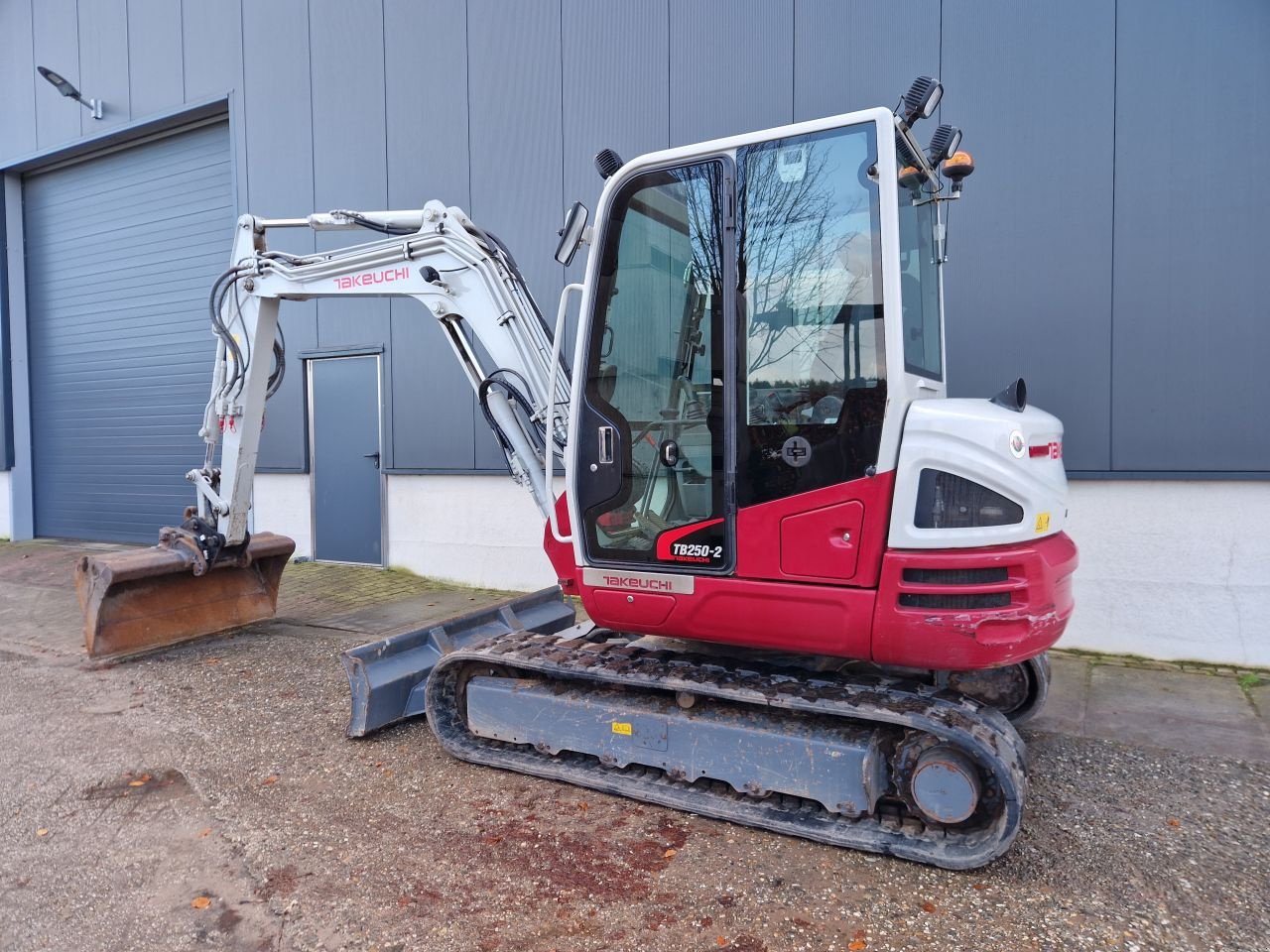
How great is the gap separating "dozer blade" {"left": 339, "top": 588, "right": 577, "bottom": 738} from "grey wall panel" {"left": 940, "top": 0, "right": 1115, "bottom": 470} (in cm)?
398

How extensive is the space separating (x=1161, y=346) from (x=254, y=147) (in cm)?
967

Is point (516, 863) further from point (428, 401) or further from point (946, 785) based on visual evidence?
point (428, 401)

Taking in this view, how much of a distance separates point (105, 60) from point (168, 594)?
9137 millimetres

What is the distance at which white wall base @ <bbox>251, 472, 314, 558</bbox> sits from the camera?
31.4 feet

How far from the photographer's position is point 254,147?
387 inches

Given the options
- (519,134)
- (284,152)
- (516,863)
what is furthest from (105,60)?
(516,863)

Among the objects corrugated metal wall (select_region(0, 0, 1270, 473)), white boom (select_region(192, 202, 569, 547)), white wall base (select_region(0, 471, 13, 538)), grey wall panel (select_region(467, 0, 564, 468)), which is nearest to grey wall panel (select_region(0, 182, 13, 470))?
white wall base (select_region(0, 471, 13, 538))

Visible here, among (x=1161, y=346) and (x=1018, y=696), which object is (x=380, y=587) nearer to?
(x=1018, y=696)

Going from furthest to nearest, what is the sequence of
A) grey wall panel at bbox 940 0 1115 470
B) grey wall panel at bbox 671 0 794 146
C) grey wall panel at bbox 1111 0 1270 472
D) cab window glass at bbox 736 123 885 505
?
grey wall panel at bbox 671 0 794 146
grey wall panel at bbox 940 0 1115 470
grey wall panel at bbox 1111 0 1270 472
cab window glass at bbox 736 123 885 505

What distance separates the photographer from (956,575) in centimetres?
300

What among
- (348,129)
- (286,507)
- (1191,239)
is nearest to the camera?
(1191,239)

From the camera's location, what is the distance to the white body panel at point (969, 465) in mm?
2945

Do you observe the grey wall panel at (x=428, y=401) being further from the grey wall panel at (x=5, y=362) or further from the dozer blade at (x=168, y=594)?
the grey wall panel at (x=5, y=362)

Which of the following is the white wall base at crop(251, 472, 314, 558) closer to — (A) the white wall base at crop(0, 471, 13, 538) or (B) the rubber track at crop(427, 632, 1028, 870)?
(A) the white wall base at crop(0, 471, 13, 538)
